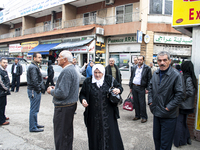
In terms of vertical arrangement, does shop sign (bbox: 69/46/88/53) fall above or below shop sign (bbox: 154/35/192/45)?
below

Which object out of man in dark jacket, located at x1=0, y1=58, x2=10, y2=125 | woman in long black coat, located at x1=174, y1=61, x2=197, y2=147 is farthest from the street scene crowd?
man in dark jacket, located at x1=0, y1=58, x2=10, y2=125

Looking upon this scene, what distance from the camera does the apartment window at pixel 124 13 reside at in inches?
595

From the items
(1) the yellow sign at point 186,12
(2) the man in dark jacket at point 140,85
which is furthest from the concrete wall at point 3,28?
(1) the yellow sign at point 186,12

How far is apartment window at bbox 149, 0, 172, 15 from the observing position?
14.2 m

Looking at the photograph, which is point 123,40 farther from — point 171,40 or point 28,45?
point 28,45

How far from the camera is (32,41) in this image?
2225 cm

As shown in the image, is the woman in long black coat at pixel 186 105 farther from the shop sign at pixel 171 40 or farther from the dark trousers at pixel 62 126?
the shop sign at pixel 171 40

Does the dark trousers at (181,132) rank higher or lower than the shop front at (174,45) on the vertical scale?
lower

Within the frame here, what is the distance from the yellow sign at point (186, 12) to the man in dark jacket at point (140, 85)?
1.43 metres

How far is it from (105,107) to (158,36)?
1306cm

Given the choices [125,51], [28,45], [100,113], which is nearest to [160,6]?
[125,51]

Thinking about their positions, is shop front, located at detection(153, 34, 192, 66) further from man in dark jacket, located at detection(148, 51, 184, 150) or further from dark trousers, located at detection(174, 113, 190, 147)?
man in dark jacket, located at detection(148, 51, 184, 150)

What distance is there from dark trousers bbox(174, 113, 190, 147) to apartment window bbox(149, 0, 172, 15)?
12572 millimetres

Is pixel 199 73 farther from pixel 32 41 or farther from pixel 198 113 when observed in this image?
pixel 32 41
